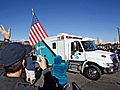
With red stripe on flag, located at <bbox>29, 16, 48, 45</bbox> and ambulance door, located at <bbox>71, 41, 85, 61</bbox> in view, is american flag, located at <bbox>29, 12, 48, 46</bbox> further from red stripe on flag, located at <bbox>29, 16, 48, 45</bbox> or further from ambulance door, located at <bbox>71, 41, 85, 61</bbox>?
ambulance door, located at <bbox>71, 41, 85, 61</bbox>

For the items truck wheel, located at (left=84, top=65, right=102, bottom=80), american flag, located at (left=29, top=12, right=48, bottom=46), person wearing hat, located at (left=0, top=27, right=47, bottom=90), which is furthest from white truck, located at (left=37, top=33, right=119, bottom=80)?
person wearing hat, located at (left=0, top=27, right=47, bottom=90)

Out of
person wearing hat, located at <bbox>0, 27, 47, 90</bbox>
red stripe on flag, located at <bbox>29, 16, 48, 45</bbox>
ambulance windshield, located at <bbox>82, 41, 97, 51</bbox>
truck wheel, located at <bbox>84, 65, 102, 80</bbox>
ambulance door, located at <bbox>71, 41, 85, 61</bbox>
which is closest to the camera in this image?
person wearing hat, located at <bbox>0, 27, 47, 90</bbox>

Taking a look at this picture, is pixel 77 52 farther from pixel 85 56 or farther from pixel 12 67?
pixel 12 67

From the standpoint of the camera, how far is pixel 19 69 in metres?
1.79

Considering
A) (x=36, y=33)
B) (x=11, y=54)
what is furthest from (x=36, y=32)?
(x=11, y=54)

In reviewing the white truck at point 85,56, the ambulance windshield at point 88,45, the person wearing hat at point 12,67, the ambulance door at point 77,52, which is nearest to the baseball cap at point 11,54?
the person wearing hat at point 12,67

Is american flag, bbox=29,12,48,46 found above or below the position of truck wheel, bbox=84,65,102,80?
above

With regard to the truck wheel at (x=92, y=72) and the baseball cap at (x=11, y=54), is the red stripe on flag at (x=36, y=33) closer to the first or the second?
Result: the truck wheel at (x=92, y=72)

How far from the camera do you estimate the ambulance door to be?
462 inches

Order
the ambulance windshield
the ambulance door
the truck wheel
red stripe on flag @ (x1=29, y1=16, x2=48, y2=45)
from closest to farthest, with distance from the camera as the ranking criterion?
1. red stripe on flag @ (x1=29, y1=16, x2=48, y2=45)
2. the truck wheel
3. the ambulance door
4. the ambulance windshield

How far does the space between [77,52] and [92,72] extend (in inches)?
62.6

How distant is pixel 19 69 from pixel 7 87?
197 millimetres

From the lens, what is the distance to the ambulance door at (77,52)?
462 inches

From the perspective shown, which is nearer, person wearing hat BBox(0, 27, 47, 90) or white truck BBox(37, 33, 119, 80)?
person wearing hat BBox(0, 27, 47, 90)
